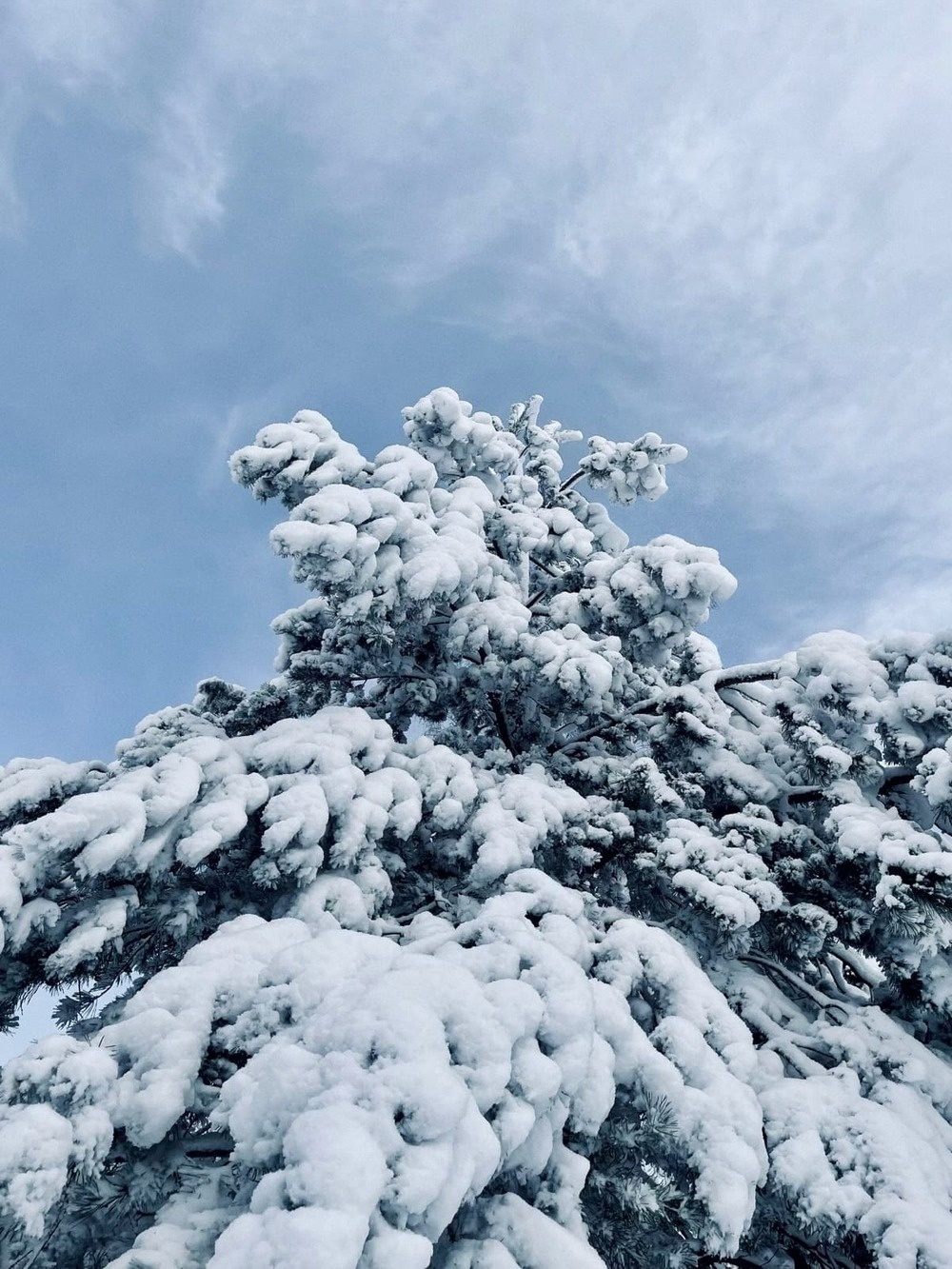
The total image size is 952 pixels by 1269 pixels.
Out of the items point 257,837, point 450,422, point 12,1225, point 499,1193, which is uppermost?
point 450,422

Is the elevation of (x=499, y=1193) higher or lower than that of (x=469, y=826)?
lower

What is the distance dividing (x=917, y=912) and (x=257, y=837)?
3569 mm

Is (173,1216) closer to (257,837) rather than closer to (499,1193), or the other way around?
(499,1193)

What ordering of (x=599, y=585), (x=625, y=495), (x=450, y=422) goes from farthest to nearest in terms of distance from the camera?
(x=625, y=495), (x=450, y=422), (x=599, y=585)

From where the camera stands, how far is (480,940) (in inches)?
118

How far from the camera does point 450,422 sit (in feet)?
24.6

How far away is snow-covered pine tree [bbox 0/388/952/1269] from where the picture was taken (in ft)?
6.60

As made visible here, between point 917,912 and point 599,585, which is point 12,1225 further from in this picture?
point 599,585

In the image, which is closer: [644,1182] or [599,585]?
[644,1182]

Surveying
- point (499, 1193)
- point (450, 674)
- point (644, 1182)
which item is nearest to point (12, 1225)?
point (499, 1193)

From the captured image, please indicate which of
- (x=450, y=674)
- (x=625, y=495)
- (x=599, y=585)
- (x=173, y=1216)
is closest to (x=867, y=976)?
(x=599, y=585)

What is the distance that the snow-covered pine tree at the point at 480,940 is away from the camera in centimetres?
201

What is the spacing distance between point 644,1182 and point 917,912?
210 centimetres

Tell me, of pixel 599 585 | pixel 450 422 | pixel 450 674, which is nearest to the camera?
pixel 599 585
